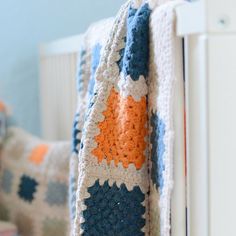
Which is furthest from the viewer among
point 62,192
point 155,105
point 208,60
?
point 62,192

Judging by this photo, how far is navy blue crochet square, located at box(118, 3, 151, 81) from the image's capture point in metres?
0.70

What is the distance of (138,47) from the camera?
700 mm

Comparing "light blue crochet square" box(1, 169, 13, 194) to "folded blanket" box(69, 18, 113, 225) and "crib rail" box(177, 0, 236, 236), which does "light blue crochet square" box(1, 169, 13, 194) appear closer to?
"folded blanket" box(69, 18, 113, 225)

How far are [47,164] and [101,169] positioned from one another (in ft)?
2.36

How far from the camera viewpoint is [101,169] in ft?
2.39

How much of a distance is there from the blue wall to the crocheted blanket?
104 centimetres

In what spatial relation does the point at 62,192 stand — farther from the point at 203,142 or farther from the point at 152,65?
the point at 203,142

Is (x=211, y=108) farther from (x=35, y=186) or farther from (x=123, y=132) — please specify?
(x=35, y=186)

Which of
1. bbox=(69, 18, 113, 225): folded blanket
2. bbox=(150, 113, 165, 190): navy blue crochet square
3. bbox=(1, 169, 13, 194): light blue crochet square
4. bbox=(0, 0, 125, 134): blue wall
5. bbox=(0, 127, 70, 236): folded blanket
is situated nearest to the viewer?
bbox=(150, 113, 165, 190): navy blue crochet square

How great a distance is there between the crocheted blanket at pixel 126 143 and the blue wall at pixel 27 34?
104 cm

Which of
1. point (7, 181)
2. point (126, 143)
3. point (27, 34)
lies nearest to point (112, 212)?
point (126, 143)

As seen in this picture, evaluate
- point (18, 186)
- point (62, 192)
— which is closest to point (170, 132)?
point (62, 192)

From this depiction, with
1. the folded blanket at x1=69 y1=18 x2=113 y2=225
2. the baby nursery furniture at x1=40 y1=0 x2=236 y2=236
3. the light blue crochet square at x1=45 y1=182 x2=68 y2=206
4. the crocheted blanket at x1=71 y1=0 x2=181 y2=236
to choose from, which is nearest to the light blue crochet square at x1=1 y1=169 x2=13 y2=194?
the light blue crochet square at x1=45 y1=182 x2=68 y2=206

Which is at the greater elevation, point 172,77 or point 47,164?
point 172,77
